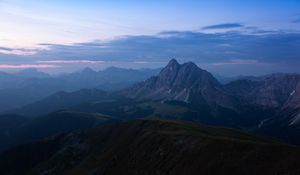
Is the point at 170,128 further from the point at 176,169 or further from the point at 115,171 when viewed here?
the point at 176,169

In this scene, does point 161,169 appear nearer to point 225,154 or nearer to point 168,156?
point 168,156

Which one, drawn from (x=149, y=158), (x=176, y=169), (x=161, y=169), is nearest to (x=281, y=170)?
(x=176, y=169)

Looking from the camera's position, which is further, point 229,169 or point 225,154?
point 225,154

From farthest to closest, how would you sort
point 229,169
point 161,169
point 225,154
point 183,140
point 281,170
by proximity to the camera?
point 183,140
point 161,169
point 225,154
point 229,169
point 281,170

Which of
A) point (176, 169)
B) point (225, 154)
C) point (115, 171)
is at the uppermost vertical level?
point (225, 154)

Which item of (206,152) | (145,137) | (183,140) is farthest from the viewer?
(145,137)

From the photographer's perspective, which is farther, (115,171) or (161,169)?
(115,171)

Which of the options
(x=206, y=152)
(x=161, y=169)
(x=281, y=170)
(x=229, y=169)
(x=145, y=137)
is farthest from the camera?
(x=145, y=137)

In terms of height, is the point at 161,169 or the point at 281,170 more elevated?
the point at 281,170

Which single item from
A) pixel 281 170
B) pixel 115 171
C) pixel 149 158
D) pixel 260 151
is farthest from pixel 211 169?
pixel 115 171
